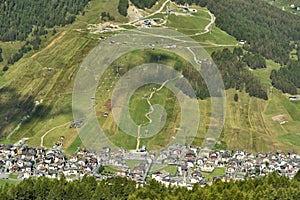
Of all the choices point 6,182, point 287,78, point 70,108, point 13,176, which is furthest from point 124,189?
point 287,78

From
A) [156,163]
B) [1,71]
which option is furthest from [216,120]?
[1,71]

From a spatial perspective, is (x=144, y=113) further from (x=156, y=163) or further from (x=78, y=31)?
(x=78, y=31)

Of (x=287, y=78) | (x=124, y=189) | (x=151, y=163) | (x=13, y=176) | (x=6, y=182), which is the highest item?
(x=124, y=189)

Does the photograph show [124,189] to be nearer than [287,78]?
Yes

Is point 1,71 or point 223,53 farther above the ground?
point 223,53

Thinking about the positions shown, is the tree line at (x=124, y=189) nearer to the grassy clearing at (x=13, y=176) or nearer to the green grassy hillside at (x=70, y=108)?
the grassy clearing at (x=13, y=176)

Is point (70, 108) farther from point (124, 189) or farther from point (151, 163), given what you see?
point (124, 189)
